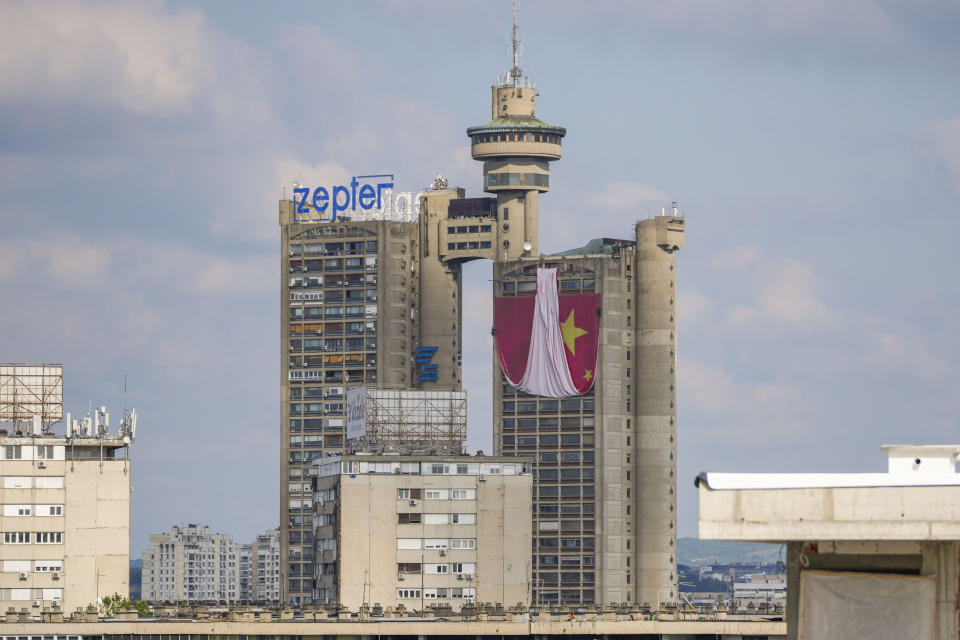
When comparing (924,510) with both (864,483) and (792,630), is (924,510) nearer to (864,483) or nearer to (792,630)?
(864,483)

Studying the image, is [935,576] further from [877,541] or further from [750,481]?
[750,481]

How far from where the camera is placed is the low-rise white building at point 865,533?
24.3 meters

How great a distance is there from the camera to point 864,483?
24453 mm

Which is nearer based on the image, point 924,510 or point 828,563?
point 924,510

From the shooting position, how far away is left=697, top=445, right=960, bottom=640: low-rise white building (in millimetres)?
24312

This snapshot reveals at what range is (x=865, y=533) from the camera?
80.3 feet

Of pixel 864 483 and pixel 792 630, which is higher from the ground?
pixel 864 483

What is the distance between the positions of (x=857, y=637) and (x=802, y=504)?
1.72m

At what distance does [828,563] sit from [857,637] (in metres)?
1.41

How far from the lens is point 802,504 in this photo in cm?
2466

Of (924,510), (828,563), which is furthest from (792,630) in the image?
(924,510)

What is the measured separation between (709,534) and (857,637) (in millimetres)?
2122

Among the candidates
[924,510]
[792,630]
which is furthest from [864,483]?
[792,630]

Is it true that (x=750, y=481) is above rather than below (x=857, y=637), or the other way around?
above
